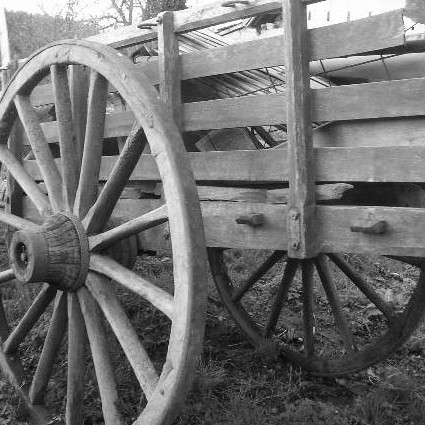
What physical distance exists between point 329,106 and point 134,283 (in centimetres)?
99

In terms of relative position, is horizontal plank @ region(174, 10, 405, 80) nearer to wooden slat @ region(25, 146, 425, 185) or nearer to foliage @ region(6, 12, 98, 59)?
wooden slat @ region(25, 146, 425, 185)

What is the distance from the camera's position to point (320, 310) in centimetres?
496

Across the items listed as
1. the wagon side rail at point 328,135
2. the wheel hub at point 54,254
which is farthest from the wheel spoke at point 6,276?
the wagon side rail at point 328,135

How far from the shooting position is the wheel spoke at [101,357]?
2.40 meters

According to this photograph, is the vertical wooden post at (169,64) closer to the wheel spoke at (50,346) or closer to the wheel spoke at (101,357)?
the wheel spoke at (101,357)

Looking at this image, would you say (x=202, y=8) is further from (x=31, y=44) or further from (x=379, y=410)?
(x=31, y=44)

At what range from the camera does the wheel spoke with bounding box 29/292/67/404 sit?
9.31 ft

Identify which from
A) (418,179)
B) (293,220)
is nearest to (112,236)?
(293,220)

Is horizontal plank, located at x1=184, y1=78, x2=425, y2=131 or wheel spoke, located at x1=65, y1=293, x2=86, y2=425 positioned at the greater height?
horizontal plank, located at x1=184, y1=78, x2=425, y2=131

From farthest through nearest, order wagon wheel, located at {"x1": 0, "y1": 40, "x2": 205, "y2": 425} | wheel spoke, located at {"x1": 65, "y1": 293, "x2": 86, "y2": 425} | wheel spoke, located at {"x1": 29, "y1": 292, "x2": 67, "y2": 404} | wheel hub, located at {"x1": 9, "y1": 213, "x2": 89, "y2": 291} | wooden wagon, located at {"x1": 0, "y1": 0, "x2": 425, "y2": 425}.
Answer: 1. wheel spoke, located at {"x1": 29, "y1": 292, "x2": 67, "y2": 404}
2. wheel spoke, located at {"x1": 65, "y1": 293, "x2": 86, "y2": 425}
3. wheel hub, located at {"x1": 9, "y1": 213, "x2": 89, "y2": 291}
4. wooden wagon, located at {"x1": 0, "y1": 0, "x2": 425, "y2": 425}
5. wagon wheel, located at {"x1": 0, "y1": 40, "x2": 205, "y2": 425}

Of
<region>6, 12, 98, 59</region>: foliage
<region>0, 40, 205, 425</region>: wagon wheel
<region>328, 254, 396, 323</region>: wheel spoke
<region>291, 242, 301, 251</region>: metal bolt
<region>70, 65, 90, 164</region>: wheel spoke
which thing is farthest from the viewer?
<region>6, 12, 98, 59</region>: foliage

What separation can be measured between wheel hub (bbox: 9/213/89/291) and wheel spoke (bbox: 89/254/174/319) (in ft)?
0.23

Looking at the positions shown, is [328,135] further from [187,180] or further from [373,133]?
[187,180]

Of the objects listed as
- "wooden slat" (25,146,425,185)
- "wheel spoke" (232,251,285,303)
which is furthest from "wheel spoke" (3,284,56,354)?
"wheel spoke" (232,251,285,303)
